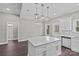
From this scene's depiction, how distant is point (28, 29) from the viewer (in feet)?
7.07

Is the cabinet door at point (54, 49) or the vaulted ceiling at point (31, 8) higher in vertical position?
the vaulted ceiling at point (31, 8)

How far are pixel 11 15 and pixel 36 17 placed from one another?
0.62m

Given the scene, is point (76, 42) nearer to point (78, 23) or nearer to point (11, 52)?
point (78, 23)

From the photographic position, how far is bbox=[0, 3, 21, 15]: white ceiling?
2088 millimetres

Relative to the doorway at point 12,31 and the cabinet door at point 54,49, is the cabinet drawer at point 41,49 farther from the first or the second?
the doorway at point 12,31

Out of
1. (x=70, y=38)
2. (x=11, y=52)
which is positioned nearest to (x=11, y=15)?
(x=11, y=52)

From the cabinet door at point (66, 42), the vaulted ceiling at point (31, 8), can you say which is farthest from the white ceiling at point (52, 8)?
the cabinet door at point (66, 42)

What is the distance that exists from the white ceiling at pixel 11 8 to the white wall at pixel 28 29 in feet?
0.86

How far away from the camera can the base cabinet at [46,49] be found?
2.05 metres

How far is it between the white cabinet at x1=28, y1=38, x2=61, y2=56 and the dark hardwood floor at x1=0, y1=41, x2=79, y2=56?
0.11 metres

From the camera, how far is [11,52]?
2.08m

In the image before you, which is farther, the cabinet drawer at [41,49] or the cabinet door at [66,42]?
the cabinet door at [66,42]

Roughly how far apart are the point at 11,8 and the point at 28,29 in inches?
26.7

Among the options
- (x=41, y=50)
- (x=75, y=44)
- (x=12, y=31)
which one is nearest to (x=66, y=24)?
(x=75, y=44)
